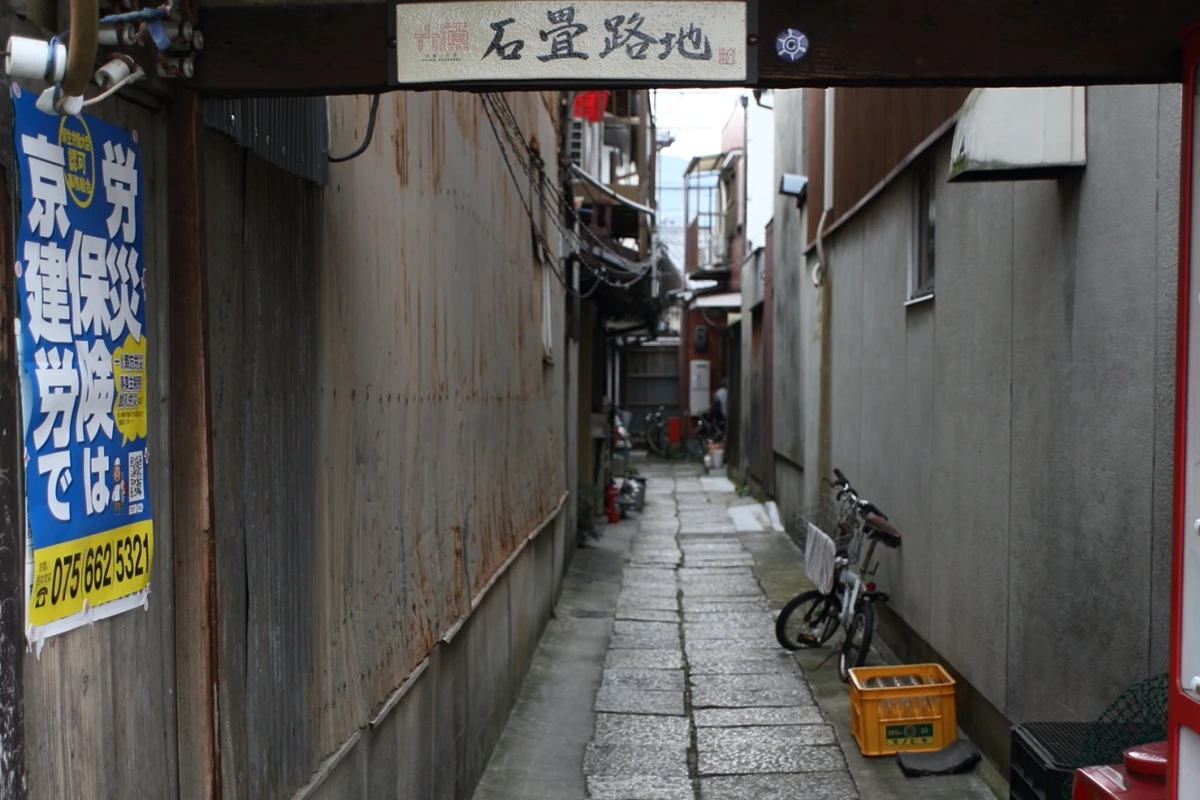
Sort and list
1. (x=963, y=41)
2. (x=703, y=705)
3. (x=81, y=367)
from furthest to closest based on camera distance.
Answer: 1. (x=703, y=705)
2. (x=963, y=41)
3. (x=81, y=367)

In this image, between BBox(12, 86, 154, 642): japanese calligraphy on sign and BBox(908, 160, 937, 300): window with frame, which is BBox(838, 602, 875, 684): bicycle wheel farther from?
BBox(12, 86, 154, 642): japanese calligraphy on sign

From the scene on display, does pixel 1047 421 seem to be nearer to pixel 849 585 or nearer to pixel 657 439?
pixel 849 585

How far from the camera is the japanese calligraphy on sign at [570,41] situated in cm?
302

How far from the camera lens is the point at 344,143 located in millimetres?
4293

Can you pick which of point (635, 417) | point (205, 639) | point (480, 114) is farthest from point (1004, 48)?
point (635, 417)

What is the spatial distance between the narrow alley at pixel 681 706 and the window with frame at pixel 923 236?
3176 mm

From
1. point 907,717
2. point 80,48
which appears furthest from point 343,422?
point 907,717

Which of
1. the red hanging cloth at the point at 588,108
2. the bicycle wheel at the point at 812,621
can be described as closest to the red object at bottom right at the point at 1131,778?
the bicycle wheel at the point at 812,621

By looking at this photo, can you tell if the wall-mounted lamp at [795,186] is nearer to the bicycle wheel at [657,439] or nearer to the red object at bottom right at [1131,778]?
the red object at bottom right at [1131,778]

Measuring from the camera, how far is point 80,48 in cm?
219

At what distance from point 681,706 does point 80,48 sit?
735 cm

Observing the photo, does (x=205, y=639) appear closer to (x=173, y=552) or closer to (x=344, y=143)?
(x=173, y=552)

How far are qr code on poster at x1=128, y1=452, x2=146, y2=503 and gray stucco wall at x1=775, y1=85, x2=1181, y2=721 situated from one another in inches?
150

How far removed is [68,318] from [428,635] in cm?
350
